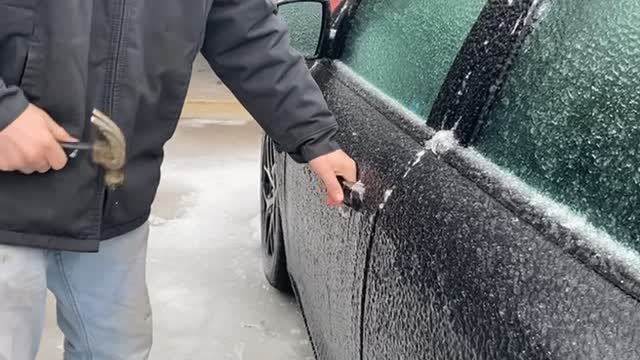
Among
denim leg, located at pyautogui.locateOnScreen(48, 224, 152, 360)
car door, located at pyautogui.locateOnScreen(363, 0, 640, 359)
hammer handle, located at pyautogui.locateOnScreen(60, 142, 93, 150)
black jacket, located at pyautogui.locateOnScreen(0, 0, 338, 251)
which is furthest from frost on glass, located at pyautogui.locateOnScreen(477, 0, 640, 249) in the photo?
denim leg, located at pyautogui.locateOnScreen(48, 224, 152, 360)

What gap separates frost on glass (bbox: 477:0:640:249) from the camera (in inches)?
42.9

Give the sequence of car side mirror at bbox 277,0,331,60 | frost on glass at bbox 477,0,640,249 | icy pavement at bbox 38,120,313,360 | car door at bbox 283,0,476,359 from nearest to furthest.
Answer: frost on glass at bbox 477,0,640,249, car door at bbox 283,0,476,359, car side mirror at bbox 277,0,331,60, icy pavement at bbox 38,120,313,360

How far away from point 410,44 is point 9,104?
101cm

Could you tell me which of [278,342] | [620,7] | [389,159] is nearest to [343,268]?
[389,159]

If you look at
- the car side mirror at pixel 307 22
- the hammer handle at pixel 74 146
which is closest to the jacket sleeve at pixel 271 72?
the hammer handle at pixel 74 146

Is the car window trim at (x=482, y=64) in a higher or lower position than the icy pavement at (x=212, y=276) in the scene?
higher

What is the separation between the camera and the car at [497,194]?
3.36 feet

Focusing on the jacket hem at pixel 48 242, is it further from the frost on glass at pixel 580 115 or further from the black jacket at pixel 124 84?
the frost on glass at pixel 580 115

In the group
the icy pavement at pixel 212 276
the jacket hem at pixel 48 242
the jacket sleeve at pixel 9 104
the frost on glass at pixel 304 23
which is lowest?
the icy pavement at pixel 212 276

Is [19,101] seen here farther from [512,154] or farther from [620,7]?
[620,7]

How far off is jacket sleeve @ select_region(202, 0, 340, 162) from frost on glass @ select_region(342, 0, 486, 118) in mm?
224

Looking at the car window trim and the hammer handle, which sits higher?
the car window trim

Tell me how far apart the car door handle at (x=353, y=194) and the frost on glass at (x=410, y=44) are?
20cm

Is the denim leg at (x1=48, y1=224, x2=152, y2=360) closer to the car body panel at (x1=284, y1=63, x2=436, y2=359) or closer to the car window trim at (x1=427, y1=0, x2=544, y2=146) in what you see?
the car body panel at (x1=284, y1=63, x2=436, y2=359)
